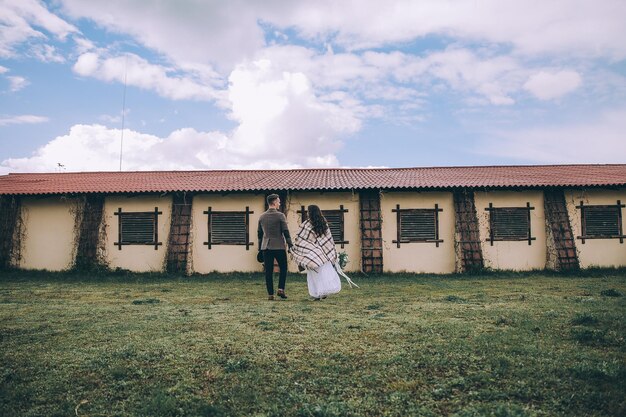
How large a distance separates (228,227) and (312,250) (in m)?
6.68

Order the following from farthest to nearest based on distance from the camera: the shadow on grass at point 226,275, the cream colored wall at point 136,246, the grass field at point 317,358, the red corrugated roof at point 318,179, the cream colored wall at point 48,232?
the cream colored wall at point 48,232 → the cream colored wall at point 136,246 → the red corrugated roof at point 318,179 → the shadow on grass at point 226,275 → the grass field at point 317,358

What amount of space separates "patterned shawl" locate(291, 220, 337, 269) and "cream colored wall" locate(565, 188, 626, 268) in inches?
376

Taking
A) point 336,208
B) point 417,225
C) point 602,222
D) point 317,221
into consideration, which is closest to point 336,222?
point 336,208

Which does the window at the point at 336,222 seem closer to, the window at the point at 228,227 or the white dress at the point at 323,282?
the window at the point at 228,227

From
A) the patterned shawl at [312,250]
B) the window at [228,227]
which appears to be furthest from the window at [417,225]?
the patterned shawl at [312,250]

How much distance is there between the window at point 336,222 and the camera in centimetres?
1411

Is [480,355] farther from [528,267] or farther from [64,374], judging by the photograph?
[528,267]

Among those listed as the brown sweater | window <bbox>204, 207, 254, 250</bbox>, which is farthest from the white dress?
window <bbox>204, 207, 254, 250</bbox>

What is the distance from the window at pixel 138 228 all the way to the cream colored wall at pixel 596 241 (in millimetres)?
13081

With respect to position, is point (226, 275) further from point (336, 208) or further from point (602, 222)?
point (602, 222)

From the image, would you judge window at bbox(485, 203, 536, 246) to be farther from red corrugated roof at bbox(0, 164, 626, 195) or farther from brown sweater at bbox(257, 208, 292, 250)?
brown sweater at bbox(257, 208, 292, 250)

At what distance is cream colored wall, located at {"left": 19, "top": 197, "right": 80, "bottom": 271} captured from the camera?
48.1ft

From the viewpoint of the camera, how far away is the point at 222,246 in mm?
14297

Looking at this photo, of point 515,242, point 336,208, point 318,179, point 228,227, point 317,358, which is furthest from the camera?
point 318,179
